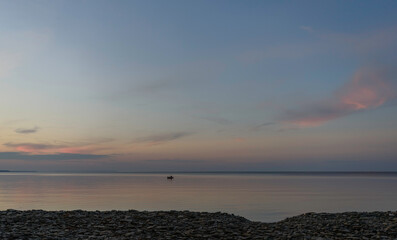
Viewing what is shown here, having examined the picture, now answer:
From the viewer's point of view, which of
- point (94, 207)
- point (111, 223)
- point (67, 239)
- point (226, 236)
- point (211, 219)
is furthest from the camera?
point (94, 207)

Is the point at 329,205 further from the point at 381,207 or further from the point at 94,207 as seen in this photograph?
the point at 94,207

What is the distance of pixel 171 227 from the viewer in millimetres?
18062

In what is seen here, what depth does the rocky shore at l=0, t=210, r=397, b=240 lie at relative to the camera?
16312 mm

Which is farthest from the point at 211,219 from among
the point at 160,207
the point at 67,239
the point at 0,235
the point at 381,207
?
the point at 381,207

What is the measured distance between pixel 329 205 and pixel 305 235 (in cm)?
3529

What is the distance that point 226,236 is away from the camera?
53.4 ft

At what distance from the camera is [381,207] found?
1881 inches

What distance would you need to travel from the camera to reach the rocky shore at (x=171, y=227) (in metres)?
16.3

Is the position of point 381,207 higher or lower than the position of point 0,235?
lower

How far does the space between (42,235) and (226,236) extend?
7.69m

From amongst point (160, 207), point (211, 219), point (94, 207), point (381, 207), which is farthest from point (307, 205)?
point (211, 219)

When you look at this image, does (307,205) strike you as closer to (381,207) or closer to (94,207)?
(381,207)

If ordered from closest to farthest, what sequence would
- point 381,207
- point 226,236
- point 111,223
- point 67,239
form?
point 67,239, point 226,236, point 111,223, point 381,207

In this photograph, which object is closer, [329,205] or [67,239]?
[67,239]
